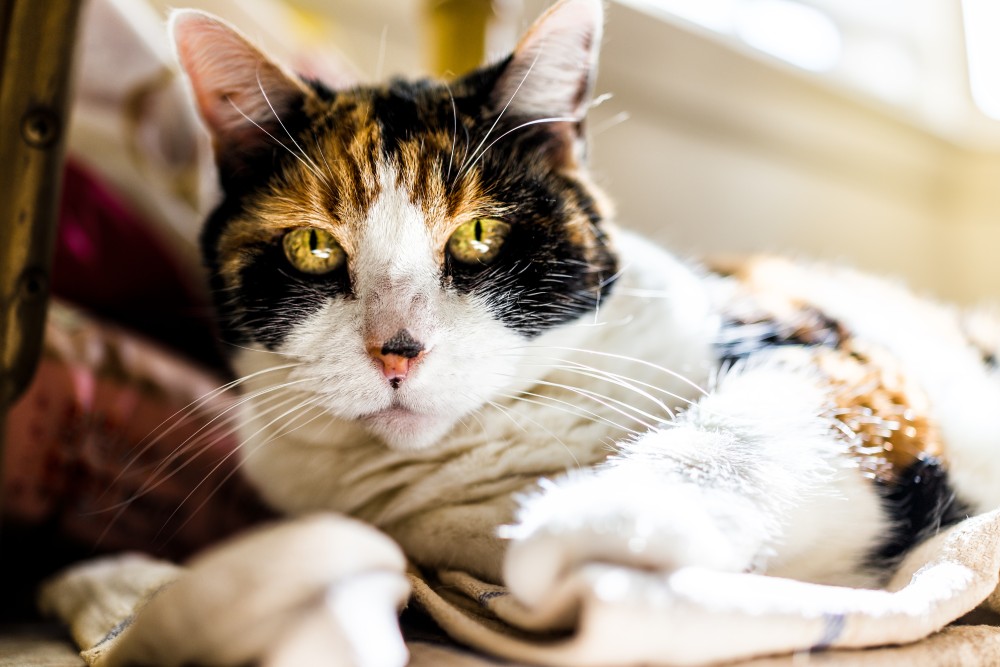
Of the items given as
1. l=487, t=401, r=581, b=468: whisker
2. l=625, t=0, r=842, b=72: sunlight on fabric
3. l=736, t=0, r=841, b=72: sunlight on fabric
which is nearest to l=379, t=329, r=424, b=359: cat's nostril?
l=487, t=401, r=581, b=468: whisker

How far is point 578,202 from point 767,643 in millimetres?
480

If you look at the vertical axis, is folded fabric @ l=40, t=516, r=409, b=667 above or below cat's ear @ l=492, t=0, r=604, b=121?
below

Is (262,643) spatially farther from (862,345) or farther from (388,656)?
(862,345)

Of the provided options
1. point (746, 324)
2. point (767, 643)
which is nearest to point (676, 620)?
point (767, 643)

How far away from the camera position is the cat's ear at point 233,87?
749mm

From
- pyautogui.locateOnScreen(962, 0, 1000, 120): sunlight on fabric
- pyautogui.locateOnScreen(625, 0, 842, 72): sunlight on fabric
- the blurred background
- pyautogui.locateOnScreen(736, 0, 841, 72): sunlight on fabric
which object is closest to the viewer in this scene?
the blurred background

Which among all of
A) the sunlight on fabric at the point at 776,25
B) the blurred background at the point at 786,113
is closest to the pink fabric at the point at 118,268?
the blurred background at the point at 786,113

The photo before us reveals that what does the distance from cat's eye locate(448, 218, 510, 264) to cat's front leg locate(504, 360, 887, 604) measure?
0.23m

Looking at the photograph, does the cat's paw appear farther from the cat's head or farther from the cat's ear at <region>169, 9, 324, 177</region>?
the cat's ear at <region>169, 9, 324, 177</region>

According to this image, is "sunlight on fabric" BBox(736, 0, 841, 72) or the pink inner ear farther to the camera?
"sunlight on fabric" BBox(736, 0, 841, 72)

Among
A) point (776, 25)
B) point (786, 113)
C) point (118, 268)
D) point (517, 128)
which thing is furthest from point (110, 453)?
point (776, 25)

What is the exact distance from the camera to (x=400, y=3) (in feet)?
5.61

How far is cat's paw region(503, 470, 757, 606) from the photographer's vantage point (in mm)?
434

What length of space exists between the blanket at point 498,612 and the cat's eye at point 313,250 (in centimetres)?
33
